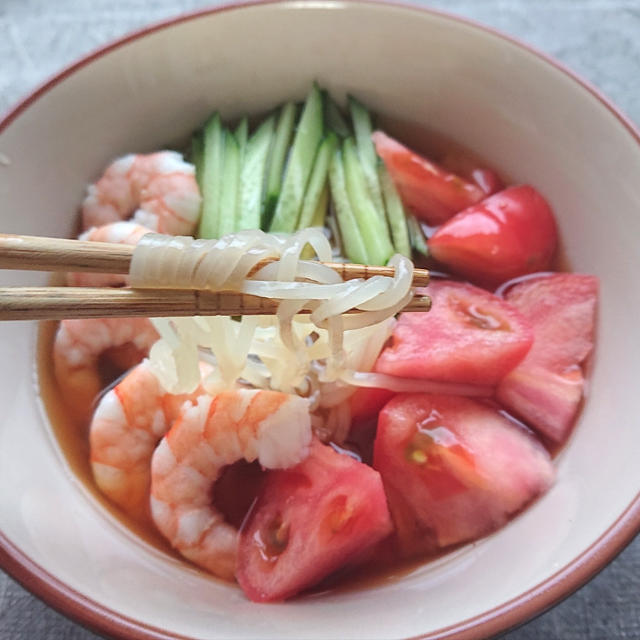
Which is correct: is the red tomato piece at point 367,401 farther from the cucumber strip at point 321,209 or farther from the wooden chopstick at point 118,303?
the cucumber strip at point 321,209

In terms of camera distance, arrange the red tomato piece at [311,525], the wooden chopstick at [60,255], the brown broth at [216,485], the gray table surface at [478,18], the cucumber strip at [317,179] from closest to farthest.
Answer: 1. the wooden chopstick at [60,255]
2. the red tomato piece at [311,525]
3. the brown broth at [216,485]
4. the cucumber strip at [317,179]
5. the gray table surface at [478,18]

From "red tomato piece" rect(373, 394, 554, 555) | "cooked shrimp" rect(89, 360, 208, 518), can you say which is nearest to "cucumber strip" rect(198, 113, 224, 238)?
"cooked shrimp" rect(89, 360, 208, 518)

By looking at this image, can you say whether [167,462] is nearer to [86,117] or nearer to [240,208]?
[240,208]

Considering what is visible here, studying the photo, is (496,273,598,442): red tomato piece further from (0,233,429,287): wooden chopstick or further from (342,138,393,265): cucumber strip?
(0,233,429,287): wooden chopstick

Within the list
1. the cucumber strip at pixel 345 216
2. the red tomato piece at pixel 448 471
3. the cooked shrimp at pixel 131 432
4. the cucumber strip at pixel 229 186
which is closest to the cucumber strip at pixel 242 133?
the cucumber strip at pixel 229 186

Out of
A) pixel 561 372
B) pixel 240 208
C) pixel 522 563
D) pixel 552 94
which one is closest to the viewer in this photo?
pixel 522 563

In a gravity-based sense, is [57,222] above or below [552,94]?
below

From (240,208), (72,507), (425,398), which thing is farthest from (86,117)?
(425,398)
